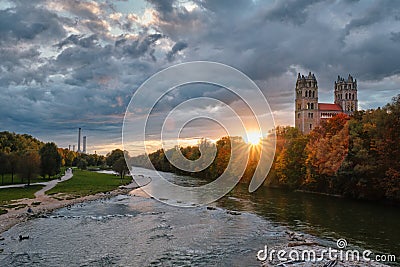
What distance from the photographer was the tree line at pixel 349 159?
46.8 meters

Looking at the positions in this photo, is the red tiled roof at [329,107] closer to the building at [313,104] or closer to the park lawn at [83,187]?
the building at [313,104]

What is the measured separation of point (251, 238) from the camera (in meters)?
29.3

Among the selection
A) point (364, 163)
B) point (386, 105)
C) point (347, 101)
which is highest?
point (347, 101)

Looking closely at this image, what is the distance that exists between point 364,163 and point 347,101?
13363cm

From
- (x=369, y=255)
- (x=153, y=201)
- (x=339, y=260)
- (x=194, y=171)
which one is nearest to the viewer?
(x=339, y=260)

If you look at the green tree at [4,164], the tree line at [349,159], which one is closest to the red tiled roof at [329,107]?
the tree line at [349,159]

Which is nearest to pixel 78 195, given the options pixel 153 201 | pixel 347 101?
pixel 153 201

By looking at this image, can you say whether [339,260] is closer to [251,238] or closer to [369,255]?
[369,255]

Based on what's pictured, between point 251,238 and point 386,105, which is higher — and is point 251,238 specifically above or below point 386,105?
below

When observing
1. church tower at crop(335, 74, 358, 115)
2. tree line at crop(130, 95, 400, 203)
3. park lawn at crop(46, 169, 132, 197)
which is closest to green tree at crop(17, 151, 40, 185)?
park lawn at crop(46, 169, 132, 197)

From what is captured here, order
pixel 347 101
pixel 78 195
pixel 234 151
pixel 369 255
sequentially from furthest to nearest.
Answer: pixel 347 101 → pixel 234 151 → pixel 78 195 → pixel 369 255

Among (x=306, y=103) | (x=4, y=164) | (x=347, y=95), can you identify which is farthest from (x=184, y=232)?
(x=347, y=95)

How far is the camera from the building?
160m

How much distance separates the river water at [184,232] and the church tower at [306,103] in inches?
4524
